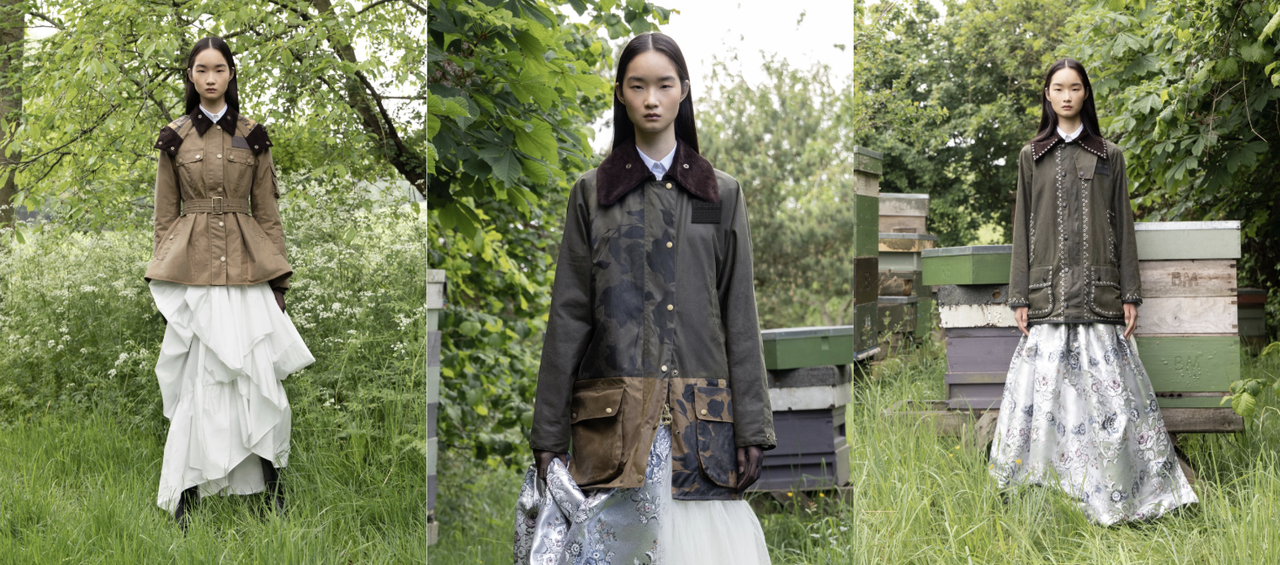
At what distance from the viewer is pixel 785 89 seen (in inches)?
115

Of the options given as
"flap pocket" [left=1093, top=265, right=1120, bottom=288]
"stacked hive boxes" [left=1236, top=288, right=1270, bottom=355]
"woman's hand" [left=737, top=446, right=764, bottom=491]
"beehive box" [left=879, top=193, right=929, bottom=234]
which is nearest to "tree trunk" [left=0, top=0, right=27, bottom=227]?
"woman's hand" [left=737, top=446, right=764, bottom=491]

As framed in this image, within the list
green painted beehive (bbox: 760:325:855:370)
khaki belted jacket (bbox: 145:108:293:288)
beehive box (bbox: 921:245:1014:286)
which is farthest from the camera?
beehive box (bbox: 921:245:1014:286)

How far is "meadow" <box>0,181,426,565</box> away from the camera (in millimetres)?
2369

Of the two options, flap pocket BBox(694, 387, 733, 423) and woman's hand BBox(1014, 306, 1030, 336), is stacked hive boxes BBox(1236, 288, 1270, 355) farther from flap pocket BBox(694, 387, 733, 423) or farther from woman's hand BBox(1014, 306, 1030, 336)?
flap pocket BBox(694, 387, 733, 423)

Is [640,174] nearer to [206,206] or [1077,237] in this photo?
[206,206]

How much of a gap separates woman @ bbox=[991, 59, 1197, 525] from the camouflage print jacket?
1.69 m

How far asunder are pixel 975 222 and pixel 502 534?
2.43 metres

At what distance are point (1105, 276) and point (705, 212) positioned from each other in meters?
2.01

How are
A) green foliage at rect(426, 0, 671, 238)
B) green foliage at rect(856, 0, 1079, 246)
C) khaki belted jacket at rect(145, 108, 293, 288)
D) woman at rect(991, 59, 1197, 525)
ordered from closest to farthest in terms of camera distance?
1. khaki belted jacket at rect(145, 108, 293, 288)
2. green foliage at rect(426, 0, 671, 238)
3. green foliage at rect(856, 0, 1079, 246)
4. woman at rect(991, 59, 1197, 525)

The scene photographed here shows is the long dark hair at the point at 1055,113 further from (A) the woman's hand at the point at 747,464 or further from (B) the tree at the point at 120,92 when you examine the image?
(B) the tree at the point at 120,92

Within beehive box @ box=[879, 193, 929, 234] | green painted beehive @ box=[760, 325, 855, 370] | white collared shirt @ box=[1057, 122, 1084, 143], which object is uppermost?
white collared shirt @ box=[1057, 122, 1084, 143]

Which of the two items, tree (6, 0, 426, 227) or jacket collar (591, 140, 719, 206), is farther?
tree (6, 0, 426, 227)

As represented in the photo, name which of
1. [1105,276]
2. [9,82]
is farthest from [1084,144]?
[9,82]

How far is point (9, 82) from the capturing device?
94.7 inches
